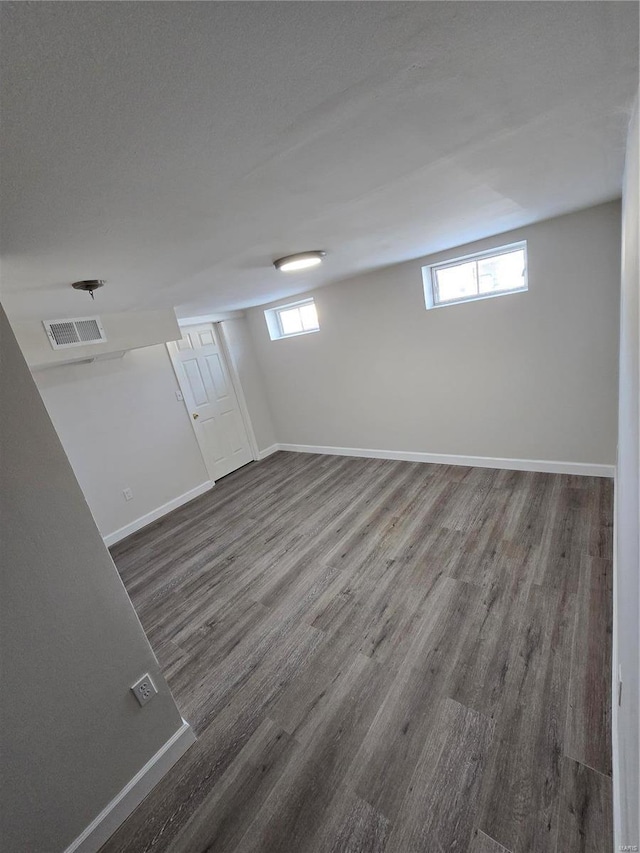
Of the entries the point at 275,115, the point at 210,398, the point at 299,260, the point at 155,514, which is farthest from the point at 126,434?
the point at 275,115

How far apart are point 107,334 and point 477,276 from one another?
3460 millimetres

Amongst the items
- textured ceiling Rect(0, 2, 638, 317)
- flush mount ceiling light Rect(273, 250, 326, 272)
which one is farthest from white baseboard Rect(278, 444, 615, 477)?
flush mount ceiling light Rect(273, 250, 326, 272)

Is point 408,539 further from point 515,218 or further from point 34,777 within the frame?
point 515,218

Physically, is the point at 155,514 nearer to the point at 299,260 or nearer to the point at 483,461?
the point at 299,260

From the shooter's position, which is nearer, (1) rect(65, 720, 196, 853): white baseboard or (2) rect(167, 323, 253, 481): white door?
(1) rect(65, 720, 196, 853): white baseboard

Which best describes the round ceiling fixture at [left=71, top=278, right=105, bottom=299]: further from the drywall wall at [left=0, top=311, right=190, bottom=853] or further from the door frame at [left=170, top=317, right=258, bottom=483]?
the door frame at [left=170, top=317, right=258, bottom=483]

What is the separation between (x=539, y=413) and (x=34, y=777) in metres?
3.84

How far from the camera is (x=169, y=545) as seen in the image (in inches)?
137

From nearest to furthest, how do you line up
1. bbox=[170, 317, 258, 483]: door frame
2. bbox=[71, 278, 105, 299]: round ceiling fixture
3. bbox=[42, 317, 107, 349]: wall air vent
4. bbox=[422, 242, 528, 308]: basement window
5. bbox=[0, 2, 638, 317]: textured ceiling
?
bbox=[0, 2, 638, 317]: textured ceiling
bbox=[71, 278, 105, 299]: round ceiling fixture
bbox=[42, 317, 107, 349]: wall air vent
bbox=[422, 242, 528, 308]: basement window
bbox=[170, 317, 258, 483]: door frame

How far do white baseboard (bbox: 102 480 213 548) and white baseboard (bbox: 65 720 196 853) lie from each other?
8.54ft

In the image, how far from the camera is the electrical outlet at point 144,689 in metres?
1.45

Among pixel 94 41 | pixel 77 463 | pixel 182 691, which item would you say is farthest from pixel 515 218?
pixel 77 463

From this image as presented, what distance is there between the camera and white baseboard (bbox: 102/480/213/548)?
148 inches

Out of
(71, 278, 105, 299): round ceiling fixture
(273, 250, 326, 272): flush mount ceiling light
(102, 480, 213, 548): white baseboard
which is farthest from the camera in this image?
(102, 480, 213, 548): white baseboard
